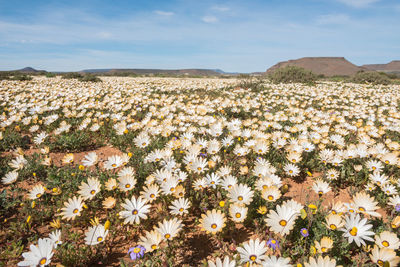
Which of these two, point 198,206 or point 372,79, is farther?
point 372,79

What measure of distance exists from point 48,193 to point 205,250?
2.39 meters

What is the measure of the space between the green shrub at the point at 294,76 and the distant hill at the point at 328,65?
4508 cm

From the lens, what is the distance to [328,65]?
65.1m

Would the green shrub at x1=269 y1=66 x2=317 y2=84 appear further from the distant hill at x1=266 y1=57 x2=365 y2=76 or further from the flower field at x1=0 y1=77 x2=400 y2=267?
the distant hill at x1=266 y1=57 x2=365 y2=76

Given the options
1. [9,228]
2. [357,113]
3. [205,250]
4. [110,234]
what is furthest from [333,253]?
[357,113]

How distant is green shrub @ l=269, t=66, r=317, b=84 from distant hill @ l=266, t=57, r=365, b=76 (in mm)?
45075

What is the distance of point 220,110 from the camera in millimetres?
6508

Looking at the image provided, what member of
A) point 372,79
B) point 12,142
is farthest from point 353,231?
point 372,79

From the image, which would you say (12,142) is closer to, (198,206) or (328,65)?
(198,206)

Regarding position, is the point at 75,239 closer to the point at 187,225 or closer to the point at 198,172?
the point at 187,225

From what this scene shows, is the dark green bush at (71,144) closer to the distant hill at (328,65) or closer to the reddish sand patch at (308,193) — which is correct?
the reddish sand patch at (308,193)

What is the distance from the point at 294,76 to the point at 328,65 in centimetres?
A: 6187

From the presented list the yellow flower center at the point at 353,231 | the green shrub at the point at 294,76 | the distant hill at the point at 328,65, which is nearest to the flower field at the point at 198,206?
the yellow flower center at the point at 353,231

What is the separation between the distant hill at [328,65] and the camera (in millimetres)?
59737
